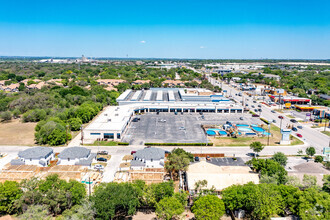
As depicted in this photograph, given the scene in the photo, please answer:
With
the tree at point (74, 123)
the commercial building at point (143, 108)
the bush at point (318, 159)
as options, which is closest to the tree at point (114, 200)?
the commercial building at point (143, 108)

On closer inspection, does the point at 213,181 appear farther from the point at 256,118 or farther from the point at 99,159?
the point at 256,118

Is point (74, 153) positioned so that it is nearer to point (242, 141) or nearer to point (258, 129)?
point (242, 141)

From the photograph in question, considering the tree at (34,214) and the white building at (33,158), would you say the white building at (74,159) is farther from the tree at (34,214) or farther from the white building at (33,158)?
the tree at (34,214)

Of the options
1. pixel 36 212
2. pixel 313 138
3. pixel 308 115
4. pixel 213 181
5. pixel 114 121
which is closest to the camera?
pixel 36 212

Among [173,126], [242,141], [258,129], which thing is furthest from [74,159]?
[258,129]

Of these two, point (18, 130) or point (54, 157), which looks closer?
point (54, 157)

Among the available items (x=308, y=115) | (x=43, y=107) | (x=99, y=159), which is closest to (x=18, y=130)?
(x=43, y=107)
